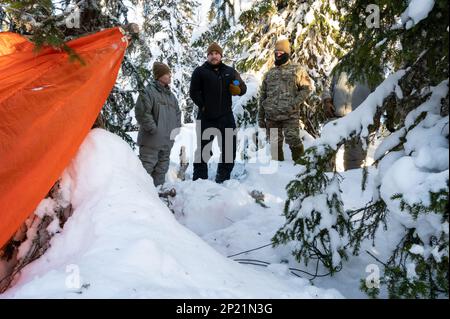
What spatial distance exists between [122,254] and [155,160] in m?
3.84

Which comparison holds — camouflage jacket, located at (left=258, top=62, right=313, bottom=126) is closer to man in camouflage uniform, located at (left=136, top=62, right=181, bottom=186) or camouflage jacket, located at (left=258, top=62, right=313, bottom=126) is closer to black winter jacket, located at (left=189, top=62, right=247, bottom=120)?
black winter jacket, located at (left=189, top=62, right=247, bottom=120)

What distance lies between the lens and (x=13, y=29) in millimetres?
4629

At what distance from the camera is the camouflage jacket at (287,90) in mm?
6934

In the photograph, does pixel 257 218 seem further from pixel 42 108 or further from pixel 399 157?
pixel 42 108

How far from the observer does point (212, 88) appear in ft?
20.6

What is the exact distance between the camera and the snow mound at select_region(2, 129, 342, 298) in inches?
85.4

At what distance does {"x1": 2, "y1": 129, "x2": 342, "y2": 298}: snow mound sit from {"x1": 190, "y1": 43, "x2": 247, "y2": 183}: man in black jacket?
2.56m

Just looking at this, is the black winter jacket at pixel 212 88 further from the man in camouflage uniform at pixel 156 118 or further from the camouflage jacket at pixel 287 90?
the camouflage jacket at pixel 287 90

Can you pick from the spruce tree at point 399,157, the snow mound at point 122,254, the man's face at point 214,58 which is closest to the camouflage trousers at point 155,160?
the man's face at point 214,58

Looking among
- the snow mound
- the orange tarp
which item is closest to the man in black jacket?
the orange tarp
